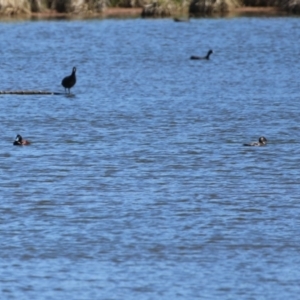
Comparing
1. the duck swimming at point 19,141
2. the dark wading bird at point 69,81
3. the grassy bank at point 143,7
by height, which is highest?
the duck swimming at point 19,141

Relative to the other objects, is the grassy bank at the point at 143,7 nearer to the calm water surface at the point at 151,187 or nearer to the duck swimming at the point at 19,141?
the calm water surface at the point at 151,187

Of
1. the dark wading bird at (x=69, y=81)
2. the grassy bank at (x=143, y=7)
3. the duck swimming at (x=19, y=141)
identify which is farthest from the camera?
the grassy bank at (x=143, y=7)

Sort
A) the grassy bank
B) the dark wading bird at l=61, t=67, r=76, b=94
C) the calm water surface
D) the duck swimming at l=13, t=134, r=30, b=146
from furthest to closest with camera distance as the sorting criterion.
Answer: the grassy bank, the dark wading bird at l=61, t=67, r=76, b=94, the duck swimming at l=13, t=134, r=30, b=146, the calm water surface

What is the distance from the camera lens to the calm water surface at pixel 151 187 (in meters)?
12.7

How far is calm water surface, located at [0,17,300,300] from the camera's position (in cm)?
1266

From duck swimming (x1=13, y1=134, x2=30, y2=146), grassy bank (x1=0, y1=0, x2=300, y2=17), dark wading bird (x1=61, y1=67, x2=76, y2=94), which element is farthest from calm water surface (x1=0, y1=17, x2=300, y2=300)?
grassy bank (x1=0, y1=0, x2=300, y2=17)

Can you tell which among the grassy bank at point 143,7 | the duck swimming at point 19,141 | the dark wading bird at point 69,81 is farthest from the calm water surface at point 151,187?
the grassy bank at point 143,7

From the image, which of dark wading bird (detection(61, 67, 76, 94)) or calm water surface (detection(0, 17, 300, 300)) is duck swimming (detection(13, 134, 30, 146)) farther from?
dark wading bird (detection(61, 67, 76, 94))

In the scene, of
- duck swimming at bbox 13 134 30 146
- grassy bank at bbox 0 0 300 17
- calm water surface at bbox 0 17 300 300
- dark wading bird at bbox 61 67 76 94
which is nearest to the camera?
calm water surface at bbox 0 17 300 300

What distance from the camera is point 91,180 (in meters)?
18.1

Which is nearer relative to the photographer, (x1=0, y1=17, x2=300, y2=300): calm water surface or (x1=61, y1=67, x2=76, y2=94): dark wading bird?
(x1=0, y1=17, x2=300, y2=300): calm water surface

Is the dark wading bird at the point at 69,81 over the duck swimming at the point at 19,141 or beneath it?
beneath

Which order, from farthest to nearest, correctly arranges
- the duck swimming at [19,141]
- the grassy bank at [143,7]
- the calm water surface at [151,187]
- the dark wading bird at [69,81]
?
the grassy bank at [143,7] → the dark wading bird at [69,81] → the duck swimming at [19,141] → the calm water surface at [151,187]

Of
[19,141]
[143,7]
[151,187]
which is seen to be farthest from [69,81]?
[143,7]
